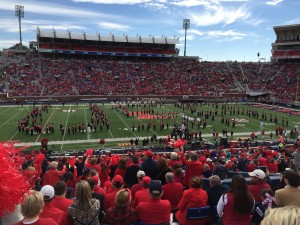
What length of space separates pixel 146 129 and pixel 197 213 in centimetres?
2567

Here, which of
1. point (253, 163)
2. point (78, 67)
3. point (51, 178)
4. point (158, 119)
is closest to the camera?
point (51, 178)

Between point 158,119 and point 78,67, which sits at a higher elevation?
point 78,67

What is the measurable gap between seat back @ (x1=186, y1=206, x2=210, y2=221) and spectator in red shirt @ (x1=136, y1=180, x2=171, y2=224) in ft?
1.69

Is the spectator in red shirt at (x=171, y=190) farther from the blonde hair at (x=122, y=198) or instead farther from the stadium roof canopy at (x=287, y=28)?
the stadium roof canopy at (x=287, y=28)

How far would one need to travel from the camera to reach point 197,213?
4.87 meters

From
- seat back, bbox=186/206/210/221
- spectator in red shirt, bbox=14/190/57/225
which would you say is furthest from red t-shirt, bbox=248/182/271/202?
spectator in red shirt, bbox=14/190/57/225

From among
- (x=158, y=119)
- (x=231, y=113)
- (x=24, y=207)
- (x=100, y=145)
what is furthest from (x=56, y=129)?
(x=24, y=207)

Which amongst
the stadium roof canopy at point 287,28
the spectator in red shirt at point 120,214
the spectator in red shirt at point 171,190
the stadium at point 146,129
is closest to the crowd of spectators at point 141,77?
the stadium at point 146,129

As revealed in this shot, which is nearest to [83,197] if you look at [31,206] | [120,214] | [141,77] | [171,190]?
[120,214]

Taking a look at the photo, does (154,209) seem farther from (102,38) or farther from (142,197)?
(102,38)

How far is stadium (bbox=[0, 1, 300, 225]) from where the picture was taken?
14.2 ft

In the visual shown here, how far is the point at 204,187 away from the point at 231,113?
3564 cm

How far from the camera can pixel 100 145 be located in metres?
24.1

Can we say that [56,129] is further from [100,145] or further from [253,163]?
[253,163]
